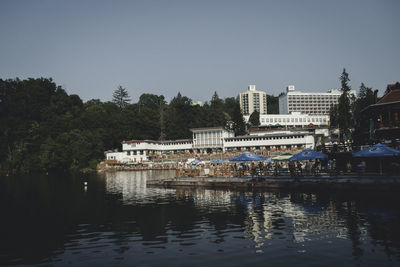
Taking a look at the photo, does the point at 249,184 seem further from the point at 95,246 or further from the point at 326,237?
the point at 95,246

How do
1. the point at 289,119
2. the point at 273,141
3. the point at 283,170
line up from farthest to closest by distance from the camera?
the point at 289,119 → the point at 273,141 → the point at 283,170

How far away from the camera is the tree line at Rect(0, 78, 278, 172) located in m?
93.9

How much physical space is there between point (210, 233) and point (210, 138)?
80.5 m

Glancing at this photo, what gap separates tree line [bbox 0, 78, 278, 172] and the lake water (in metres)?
72.0

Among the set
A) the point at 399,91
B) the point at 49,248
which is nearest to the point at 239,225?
the point at 49,248

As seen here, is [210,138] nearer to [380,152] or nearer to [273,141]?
[273,141]

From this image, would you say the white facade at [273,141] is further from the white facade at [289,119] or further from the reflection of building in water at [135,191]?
the white facade at [289,119]

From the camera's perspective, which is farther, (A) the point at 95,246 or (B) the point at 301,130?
(B) the point at 301,130

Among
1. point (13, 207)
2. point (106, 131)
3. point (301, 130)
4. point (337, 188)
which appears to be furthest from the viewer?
A: point (106, 131)

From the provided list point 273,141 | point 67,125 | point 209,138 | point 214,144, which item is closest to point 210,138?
point 209,138

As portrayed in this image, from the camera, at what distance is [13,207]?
88.1 feet

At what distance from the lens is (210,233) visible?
52.4 feet

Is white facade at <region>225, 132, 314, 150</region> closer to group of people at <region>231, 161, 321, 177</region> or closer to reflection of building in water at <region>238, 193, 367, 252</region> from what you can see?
group of people at <region>231, 161, 321, 177</region>

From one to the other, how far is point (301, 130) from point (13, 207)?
80090 mm
